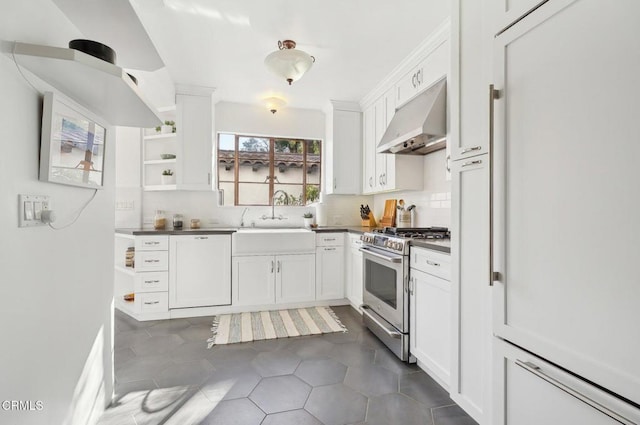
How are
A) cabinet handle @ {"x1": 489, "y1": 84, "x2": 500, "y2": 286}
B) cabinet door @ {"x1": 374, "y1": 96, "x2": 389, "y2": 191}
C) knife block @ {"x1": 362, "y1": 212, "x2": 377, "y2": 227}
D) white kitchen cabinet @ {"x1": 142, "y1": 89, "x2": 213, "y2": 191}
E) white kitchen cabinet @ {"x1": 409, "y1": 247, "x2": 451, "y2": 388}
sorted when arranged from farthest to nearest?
knife block @ {"x1": 362, "y1": 212, "x2": 377, "y2": 227}
white kitchen cabinet @ {"x1": 142, "y1": 89, "x2": 213, "y2": 191}
cabinet door @ {"x1": 374, "y1": 96, "x2": 389, "y2": 191}
white kitchen cabinet @ {"x1": 409, "y1": 247, "x2": 451, "y2": 388}
cabinet handle @ {"x1": 489, "y1": 84, "x2": 500, "y2": 286}

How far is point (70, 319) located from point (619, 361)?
79.6 inches

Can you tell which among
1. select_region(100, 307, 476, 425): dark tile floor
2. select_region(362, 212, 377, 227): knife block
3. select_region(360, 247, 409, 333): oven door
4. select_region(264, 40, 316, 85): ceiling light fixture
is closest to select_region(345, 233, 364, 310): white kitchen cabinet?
select_region(360, 247, 409, 333): oven door

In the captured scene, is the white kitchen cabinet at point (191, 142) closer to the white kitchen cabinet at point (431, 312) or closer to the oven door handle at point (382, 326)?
the oven door handle at point (382, 326)

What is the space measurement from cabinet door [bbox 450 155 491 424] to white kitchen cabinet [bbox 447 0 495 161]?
4.0 inches

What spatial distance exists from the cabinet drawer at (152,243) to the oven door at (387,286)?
2.14 meters

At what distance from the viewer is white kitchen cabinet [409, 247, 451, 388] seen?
1.94 metres

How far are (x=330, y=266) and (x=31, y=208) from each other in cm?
302

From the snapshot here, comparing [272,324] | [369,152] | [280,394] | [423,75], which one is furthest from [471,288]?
[369,152]

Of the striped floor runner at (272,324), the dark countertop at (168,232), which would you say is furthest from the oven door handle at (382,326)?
the dark countertop at (168,232)

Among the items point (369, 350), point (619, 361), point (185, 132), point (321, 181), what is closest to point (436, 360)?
point (369, 350)

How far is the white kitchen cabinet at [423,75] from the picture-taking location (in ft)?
8.26

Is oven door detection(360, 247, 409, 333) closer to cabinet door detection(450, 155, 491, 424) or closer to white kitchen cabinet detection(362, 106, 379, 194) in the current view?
cabinet door detection(450, 155, 491, 424)

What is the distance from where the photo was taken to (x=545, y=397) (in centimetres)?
109

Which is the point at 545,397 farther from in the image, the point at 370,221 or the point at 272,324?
the point at 370,221
